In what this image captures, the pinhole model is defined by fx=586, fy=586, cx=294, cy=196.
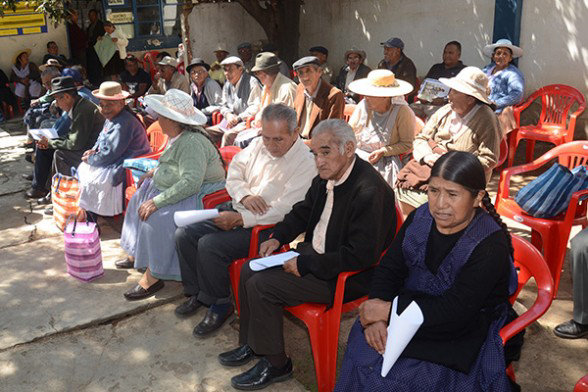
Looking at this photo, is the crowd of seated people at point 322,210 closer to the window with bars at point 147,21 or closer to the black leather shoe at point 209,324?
the black leather shoe at point 209,324

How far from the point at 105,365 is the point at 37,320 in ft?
2.63

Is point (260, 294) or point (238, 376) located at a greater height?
point (260, 294)

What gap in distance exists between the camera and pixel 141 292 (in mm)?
4211

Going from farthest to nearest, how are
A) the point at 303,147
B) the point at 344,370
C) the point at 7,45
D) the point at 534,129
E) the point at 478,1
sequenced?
the point at 7,45
the point at 478,1
the point at 534,129
the point at 303,147
the point at 344,370

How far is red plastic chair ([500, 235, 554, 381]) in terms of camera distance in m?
2.51

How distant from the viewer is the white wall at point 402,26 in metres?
7.89

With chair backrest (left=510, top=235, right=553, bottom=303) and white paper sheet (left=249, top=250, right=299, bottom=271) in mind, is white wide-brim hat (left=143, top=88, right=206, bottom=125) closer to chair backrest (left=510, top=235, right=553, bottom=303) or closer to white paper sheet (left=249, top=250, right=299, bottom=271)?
white paper sheet (left=249, top=250, right=299, bottom=271)

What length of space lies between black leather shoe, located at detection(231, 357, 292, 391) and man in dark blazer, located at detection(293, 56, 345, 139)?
2706 millimetres

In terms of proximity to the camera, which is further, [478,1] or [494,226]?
[478,1]

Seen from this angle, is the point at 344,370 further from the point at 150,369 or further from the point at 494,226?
the point at 150,369

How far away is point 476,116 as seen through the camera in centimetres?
411

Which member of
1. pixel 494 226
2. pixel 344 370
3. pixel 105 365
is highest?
pixel 494 226

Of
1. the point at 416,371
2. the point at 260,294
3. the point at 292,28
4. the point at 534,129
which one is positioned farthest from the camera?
the point at 292,28

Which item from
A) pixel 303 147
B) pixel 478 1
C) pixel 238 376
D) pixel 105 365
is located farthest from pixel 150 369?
pixel 478 1
